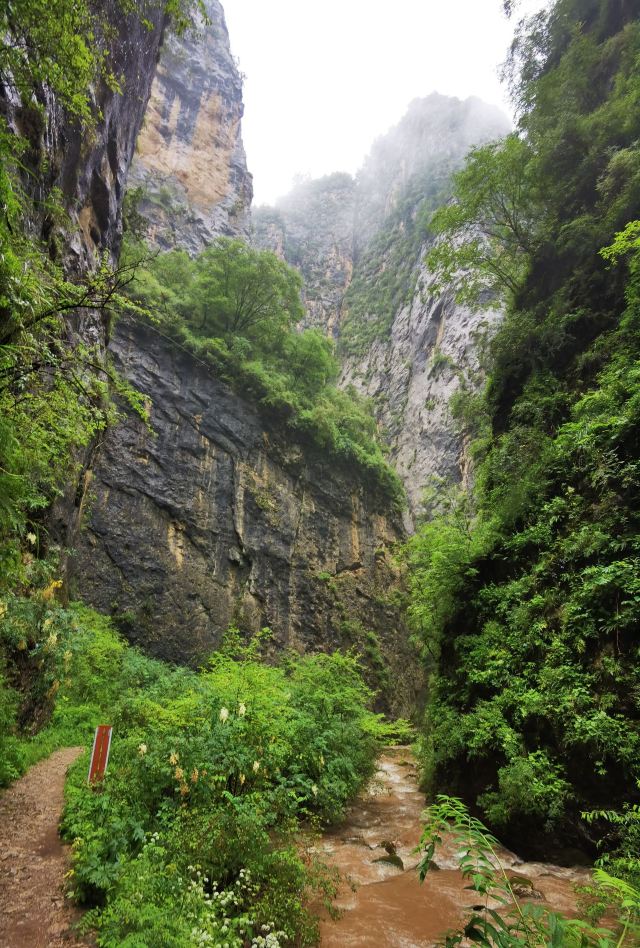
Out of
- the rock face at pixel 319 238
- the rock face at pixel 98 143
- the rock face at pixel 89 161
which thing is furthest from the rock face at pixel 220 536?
the rock face at pixel 319 238

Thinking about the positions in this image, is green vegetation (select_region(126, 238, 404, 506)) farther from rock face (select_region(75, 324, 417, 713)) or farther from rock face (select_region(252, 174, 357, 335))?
rock face (select_region(252, 174, 357, 335))

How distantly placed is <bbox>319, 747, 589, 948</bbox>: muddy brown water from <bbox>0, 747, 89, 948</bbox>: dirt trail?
219 centimetres

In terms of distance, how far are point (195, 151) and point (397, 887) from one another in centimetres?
4049

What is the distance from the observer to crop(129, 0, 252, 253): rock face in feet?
94.8

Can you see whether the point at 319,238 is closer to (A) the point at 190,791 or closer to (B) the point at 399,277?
(B) the point at 399,277

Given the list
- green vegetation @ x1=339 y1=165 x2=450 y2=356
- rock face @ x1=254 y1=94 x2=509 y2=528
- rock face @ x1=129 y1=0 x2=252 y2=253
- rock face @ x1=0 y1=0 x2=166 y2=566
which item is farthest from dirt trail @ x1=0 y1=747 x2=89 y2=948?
green vegetation @ x1=339 y1=165 x2=450 y2=356

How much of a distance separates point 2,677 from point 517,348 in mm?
12503

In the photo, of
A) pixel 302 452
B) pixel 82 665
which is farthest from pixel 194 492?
pixel 82 665

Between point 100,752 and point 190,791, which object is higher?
point 100,752

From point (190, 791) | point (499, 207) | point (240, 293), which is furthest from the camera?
Answer: point (240, 293)

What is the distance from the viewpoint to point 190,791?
486cm

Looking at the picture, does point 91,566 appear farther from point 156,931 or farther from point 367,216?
point 367,216

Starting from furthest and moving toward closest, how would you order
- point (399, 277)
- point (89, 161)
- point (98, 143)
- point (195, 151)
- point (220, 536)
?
point (399, 277), point (195, 151), point (220, 536), point (98, 143), point (89, 161)

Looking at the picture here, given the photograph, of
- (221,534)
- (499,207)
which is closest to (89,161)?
(499,207)
